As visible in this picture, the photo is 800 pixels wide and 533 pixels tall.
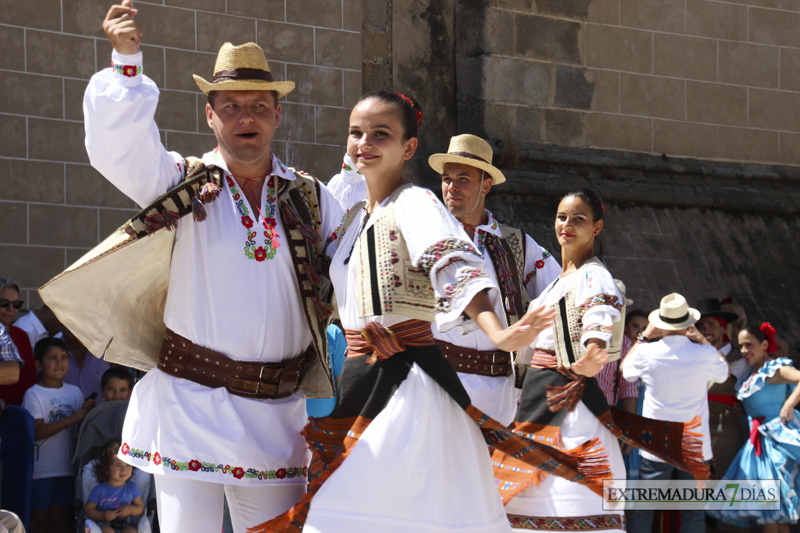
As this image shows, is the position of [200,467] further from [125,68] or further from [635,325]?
[635,325]

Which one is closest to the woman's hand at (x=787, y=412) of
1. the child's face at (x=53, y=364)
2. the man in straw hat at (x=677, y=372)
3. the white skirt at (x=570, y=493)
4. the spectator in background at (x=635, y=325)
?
the man in straw hat at (x=677, y=372)

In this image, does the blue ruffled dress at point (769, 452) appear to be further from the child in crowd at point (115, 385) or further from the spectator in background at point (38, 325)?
the spectator in background at point (38, 325)

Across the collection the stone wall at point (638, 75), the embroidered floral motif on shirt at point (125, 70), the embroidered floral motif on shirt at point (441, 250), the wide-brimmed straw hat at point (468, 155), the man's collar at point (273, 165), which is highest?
the stone wall at point (638, 75)

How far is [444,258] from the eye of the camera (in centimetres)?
310

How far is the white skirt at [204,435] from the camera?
341 centimetres

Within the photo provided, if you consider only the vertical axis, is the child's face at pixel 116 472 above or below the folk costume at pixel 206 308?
below

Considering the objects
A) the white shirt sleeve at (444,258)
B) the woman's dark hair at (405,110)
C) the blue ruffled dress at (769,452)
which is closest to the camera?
the white shirt sleeve at (444,258)

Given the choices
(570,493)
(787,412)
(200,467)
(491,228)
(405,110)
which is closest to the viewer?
(200,467)

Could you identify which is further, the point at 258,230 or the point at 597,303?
the point at 597,303

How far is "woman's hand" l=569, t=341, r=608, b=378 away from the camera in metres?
4.01

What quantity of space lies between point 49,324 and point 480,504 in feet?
15.2

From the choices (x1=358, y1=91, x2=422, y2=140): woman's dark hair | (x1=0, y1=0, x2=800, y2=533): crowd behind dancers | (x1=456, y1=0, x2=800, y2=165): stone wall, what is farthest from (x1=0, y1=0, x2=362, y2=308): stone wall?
(x1=358, y1=91, x2=422, y2=140): woman's dark hair

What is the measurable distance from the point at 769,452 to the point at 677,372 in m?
1.27

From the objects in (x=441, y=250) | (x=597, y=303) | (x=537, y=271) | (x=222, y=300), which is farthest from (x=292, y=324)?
(x=537, y=271)
